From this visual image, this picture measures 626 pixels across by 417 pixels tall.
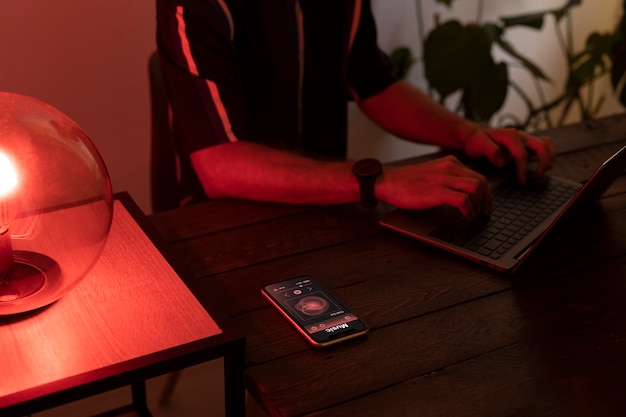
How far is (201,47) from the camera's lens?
4.74ft

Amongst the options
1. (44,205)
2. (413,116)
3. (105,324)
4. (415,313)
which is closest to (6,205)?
(44,205)

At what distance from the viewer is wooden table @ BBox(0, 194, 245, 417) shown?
865 mm

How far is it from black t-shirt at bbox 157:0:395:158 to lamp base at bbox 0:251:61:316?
1.66ft

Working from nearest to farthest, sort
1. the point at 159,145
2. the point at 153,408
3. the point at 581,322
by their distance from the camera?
the point at 581,322 < the point at 159,145 < the point at 153,408

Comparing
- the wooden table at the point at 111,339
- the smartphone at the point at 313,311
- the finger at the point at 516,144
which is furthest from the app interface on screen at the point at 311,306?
the finger at the point at 516,144

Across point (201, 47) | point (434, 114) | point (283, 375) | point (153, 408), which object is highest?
point (201, 47)

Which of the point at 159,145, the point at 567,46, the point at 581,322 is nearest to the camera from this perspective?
the point at 581,322

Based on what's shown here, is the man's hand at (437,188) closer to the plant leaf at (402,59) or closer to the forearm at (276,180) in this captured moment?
the forearm at (276,180)

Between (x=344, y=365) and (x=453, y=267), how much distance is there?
0.30 meters

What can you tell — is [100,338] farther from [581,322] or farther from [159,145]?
[159,145]

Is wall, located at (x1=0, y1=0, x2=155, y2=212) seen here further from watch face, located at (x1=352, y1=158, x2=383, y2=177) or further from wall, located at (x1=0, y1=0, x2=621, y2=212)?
watch face, located at (x1=352, y1=158, x2=383, y2=177)

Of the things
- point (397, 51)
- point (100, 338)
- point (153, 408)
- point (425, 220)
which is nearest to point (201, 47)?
point (425, 220)

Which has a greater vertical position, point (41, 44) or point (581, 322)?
point (41, 44)

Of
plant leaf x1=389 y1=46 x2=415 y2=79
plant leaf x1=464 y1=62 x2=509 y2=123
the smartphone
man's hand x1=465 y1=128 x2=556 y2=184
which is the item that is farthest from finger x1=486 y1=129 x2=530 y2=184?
plant leaf x1=389 y1=46 x2=415 y2=79
